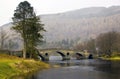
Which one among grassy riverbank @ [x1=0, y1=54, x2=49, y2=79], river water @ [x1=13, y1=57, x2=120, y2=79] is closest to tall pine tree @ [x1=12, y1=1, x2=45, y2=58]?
grassy riverbank @ [x1=0, y1=54, x2=49, y2=79]

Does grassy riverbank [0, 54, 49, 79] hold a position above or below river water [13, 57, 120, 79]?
above

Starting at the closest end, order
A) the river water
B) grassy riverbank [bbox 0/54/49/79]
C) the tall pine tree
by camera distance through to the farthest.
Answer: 1. the river water
2. grassy riverbank [bbox 0/54/49/79]
3. the tall pine tree

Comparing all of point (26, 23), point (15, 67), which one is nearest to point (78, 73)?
point (15, 67)

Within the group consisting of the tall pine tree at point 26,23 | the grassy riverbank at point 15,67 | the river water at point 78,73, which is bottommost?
the river water at point 78,73

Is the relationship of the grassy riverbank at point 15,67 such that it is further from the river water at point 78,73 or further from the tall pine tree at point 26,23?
the tall pine tree at point 26,23

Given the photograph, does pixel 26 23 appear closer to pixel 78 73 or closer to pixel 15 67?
pixel 15 67

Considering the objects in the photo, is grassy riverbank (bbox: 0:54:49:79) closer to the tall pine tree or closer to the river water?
the river water

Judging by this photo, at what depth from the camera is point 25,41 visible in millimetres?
104500

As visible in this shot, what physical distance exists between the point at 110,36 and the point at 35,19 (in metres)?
95.7

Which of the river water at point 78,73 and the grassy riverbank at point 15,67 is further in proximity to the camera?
the grassy riverbank at point 15,67

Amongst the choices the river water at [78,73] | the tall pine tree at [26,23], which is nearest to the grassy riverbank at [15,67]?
the river water at [78,73]

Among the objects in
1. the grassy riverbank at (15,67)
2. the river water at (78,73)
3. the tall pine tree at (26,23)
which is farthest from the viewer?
the tall pine tree at (26,23)

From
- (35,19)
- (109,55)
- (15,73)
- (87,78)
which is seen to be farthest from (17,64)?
(109,55)

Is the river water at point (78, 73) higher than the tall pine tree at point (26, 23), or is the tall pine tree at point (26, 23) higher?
the tall pine tree at point (26, 23)
